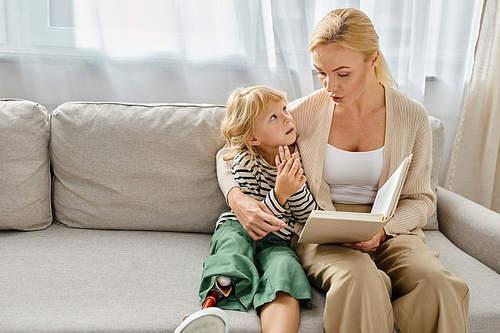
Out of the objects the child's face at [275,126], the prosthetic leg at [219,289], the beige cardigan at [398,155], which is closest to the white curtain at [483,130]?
the beige cardigan at [398,155]

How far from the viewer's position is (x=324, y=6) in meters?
1.86

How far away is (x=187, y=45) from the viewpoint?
180 centimetres

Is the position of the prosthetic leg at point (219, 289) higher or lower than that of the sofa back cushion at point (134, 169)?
lower

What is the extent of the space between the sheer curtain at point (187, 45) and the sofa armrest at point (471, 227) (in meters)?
0.55

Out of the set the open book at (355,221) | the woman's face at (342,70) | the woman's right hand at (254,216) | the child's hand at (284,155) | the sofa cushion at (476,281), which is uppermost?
the woman's face at (342,70)

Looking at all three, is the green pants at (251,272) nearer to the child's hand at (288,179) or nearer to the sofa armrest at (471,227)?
the child's hand at (288,179)

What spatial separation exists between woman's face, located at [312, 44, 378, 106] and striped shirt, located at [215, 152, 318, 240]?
1.09ft

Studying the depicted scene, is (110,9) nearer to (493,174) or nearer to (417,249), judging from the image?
(417,249)

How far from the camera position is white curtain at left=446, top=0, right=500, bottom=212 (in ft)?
6.40

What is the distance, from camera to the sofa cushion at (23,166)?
148cm

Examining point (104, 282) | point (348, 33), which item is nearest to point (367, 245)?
point (348, 33)

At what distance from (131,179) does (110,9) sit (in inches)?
28.8

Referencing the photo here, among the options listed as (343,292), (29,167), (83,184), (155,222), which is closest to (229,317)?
(343,292)

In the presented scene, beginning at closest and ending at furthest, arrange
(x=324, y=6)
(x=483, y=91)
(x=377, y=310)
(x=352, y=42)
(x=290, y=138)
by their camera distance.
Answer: (x=377, y=310), (x=352, y=42), (x=290, y=138), (x=324, y=6), (x=483, y=91)
